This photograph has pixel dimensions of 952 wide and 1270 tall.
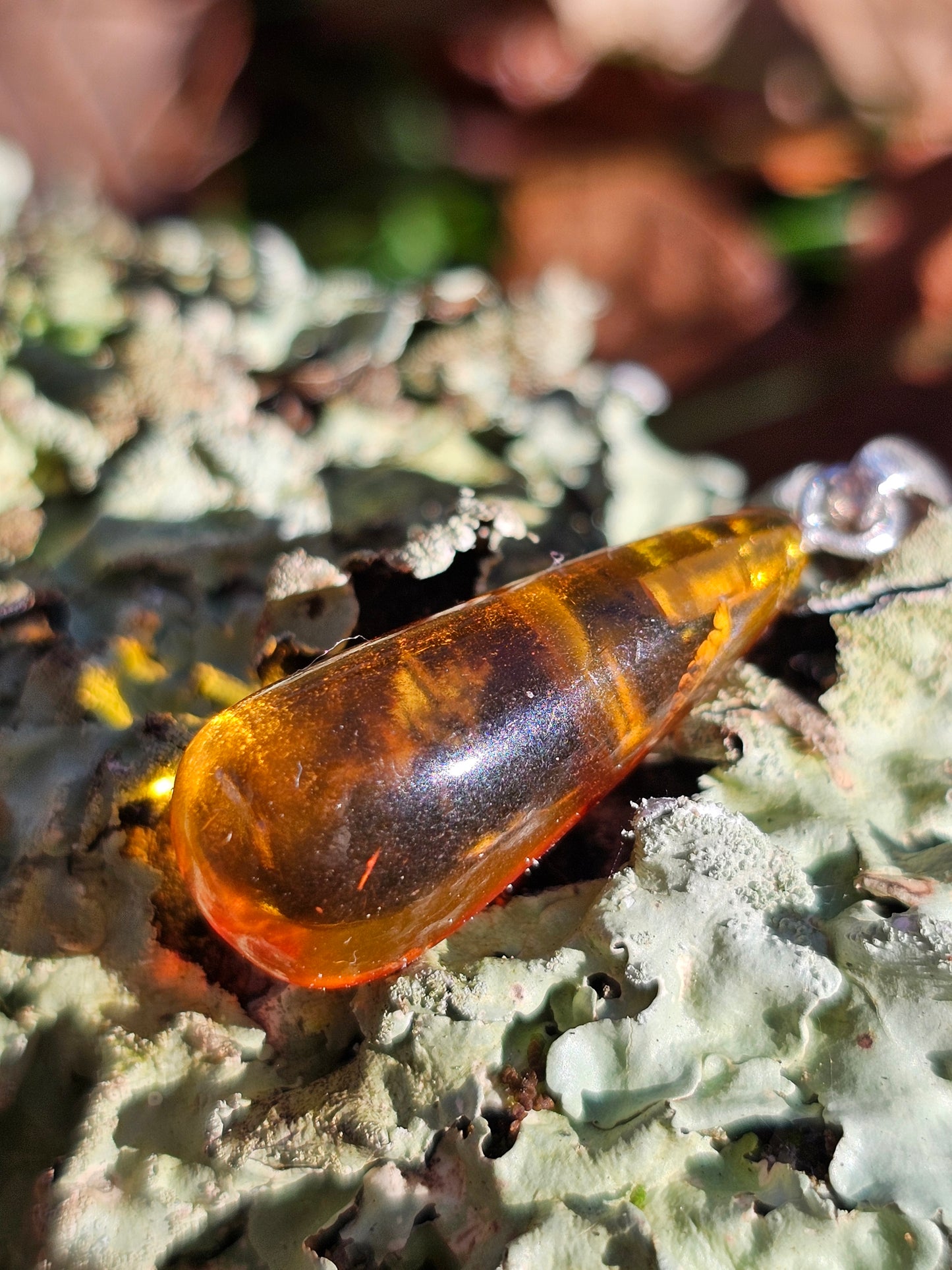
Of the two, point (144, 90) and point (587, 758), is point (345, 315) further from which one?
point (144, 90)

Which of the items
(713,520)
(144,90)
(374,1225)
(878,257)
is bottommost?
(878,257)

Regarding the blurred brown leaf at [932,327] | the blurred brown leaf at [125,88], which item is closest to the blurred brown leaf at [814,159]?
the blurred brown leaf at [932,327]

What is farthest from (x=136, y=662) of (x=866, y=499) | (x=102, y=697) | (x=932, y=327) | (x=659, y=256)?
(x=932, y=327)

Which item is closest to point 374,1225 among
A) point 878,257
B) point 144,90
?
point 878,257

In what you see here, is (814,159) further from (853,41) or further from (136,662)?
(136,662)

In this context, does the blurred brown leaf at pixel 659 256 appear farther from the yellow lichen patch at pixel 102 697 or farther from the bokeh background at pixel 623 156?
the yellow lichen patch at pixel 102 697

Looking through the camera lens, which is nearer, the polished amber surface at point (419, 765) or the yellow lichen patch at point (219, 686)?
the polished amber surface at point (419, 765)
